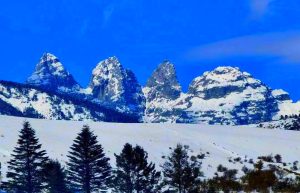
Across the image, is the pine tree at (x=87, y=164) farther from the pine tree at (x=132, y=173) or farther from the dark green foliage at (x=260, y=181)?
the dark green foliage at (x=260, y=181)

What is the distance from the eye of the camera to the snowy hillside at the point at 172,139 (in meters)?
80.7

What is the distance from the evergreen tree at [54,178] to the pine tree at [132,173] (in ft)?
16.3

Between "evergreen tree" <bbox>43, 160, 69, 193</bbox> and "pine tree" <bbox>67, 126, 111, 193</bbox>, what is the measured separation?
943mm

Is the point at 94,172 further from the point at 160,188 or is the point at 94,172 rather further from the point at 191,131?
the point at 191,131

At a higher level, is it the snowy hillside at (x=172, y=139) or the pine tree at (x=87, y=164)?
the snowy hillside at (x=172, y=139)

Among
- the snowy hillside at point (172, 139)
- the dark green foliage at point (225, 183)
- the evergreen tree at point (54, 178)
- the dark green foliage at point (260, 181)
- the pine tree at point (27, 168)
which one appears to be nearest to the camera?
the evergreen tree at point (54, 178)

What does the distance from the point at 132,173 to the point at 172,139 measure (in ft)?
114

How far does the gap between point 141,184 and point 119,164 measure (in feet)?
9.73

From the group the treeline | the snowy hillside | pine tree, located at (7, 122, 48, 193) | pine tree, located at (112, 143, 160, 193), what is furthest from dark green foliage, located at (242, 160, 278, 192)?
Answer: pine tree, located at (7, 122, 48, 193)

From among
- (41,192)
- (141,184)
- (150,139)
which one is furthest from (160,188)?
(150,139)

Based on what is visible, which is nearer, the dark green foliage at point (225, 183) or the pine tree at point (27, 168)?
the pine tree at point (27, 168)

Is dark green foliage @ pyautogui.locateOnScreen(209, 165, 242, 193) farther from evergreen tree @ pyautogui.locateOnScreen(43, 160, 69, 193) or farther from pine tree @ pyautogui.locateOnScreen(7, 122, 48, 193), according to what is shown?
pine tree @ pyautogui.locateOnScreen(7, 122, 48, 193)

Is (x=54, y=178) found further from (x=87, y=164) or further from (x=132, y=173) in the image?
(x=132, y=173)

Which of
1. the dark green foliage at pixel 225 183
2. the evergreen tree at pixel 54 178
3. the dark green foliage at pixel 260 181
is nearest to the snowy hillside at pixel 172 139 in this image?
the dark green foliage at pixel 225 183
